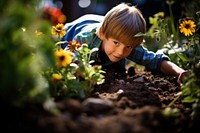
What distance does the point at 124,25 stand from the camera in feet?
8.98

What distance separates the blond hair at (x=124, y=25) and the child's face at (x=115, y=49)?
3 cm

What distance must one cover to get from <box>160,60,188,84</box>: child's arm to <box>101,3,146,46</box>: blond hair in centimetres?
30

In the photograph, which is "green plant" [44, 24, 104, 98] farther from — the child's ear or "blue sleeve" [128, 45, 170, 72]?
"blue sleeve" [128, 45, 170, 72]

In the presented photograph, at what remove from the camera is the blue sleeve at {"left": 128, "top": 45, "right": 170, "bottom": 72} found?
303 cm

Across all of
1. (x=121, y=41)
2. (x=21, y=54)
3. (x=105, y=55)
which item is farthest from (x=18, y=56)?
(x=105, y=55)

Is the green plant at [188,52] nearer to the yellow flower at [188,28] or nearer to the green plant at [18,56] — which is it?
the yellow flower at [188,28]

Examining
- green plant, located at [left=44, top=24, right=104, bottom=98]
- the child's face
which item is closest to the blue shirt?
the child's face

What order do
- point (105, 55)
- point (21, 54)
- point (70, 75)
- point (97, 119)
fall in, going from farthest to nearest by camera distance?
point (105, 55) → point (70, 75) → point (97, 119) → point (21, 54)

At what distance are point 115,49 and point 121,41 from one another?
0.29ft

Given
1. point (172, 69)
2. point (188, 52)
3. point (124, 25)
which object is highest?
point (124, 25)

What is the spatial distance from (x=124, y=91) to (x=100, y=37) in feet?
2.84

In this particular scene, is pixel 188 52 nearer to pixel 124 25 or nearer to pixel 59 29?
pixel 124 25

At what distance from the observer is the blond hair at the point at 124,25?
2.72 meters

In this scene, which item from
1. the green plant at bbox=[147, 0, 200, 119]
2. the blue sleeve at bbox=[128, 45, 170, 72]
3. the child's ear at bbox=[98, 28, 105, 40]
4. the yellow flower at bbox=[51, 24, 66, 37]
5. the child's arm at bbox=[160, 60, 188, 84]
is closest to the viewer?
the green plant at bbox=[147, 0, 200, 119]
